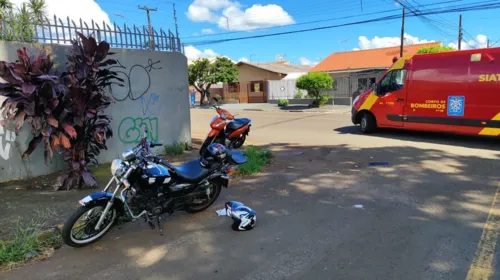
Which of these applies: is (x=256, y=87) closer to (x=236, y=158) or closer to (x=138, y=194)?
(x=236, y=158)

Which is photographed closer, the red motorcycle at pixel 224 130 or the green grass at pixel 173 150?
the green grass at pixel 173 150

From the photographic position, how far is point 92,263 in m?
3.84

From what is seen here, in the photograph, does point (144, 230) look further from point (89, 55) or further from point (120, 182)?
point (89, 55)

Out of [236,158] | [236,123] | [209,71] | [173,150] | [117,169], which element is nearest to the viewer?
[117,169]

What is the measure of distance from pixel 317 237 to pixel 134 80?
222 inches

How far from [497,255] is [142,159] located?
12.3 ft

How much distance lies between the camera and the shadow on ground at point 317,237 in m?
3.58

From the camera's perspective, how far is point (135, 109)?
326 inches

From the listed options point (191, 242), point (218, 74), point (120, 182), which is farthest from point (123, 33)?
point (218, 74)

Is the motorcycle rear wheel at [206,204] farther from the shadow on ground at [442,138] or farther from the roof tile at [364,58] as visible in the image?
the roof tile at [364,58]

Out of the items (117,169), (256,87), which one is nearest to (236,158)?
(117,169)

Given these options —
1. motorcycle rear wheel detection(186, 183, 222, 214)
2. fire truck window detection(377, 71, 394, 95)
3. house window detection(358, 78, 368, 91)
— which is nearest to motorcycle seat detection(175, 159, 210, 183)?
motorcycle rear wheel detection(186, 183, 222, 214)

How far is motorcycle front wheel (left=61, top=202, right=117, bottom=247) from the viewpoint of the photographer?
13.2 ft

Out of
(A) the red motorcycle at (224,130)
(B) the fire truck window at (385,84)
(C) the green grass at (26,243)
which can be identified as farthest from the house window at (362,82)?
(C) the green grass at (26,243)
